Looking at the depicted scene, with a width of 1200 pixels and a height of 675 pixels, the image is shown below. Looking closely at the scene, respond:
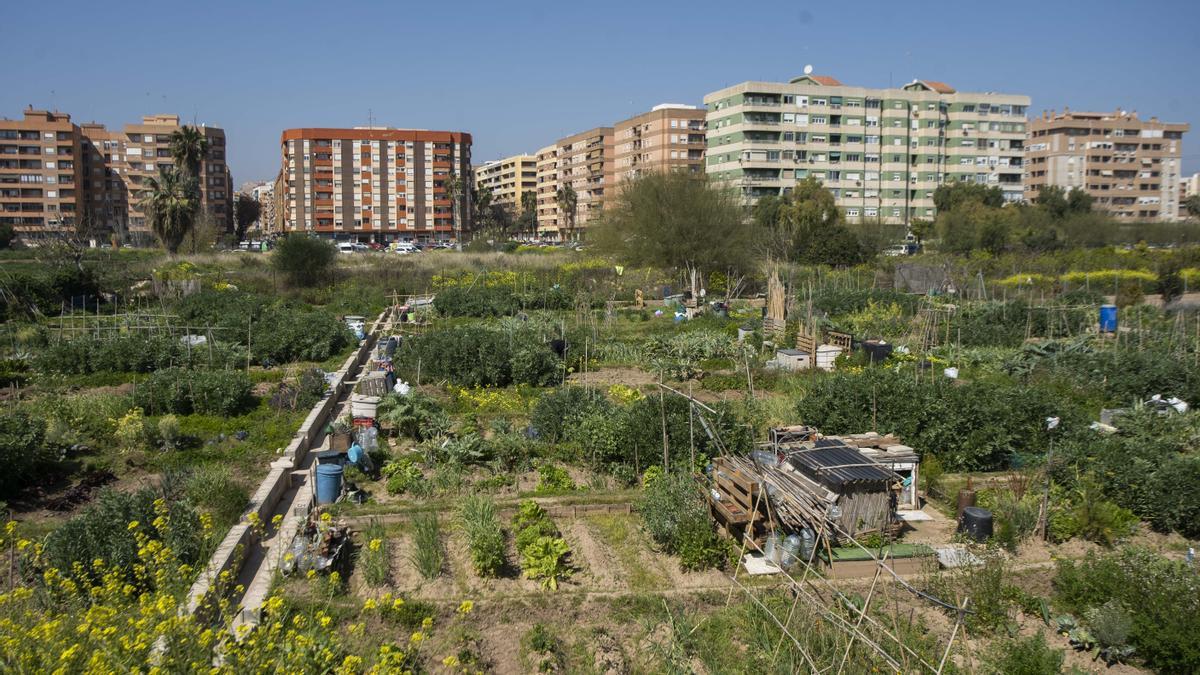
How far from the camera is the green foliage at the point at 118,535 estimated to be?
6578 mm

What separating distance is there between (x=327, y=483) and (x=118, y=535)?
2.51 m

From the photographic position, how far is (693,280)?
28.7 m

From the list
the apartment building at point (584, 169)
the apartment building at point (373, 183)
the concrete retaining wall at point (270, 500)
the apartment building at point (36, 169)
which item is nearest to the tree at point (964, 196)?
the apartment building at point (584, 169)

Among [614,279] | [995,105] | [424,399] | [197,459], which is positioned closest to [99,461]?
[197,459]

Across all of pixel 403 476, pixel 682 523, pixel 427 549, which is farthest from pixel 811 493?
pixel 403 476

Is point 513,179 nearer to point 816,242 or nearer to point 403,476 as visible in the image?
point 816,242

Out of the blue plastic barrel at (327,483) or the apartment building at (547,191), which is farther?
the apartment building at (547,191)

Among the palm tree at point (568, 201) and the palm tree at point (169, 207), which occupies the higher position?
the palm tree at point (568, 201)

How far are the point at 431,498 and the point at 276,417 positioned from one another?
4.33 metres

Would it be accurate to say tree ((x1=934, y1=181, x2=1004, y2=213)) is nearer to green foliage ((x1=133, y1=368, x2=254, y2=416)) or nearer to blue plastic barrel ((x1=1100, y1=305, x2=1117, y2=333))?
blue plastic barrel ((x1=1100, y1=305, x2=1117, y2=333))

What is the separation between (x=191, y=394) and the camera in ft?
41.8

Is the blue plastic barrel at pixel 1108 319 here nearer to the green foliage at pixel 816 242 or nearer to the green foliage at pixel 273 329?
the green foliage at pixel 816 242

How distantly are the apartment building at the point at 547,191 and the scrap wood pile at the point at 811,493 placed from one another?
101 metres

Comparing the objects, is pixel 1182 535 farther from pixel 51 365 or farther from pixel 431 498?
pixel 51 365
